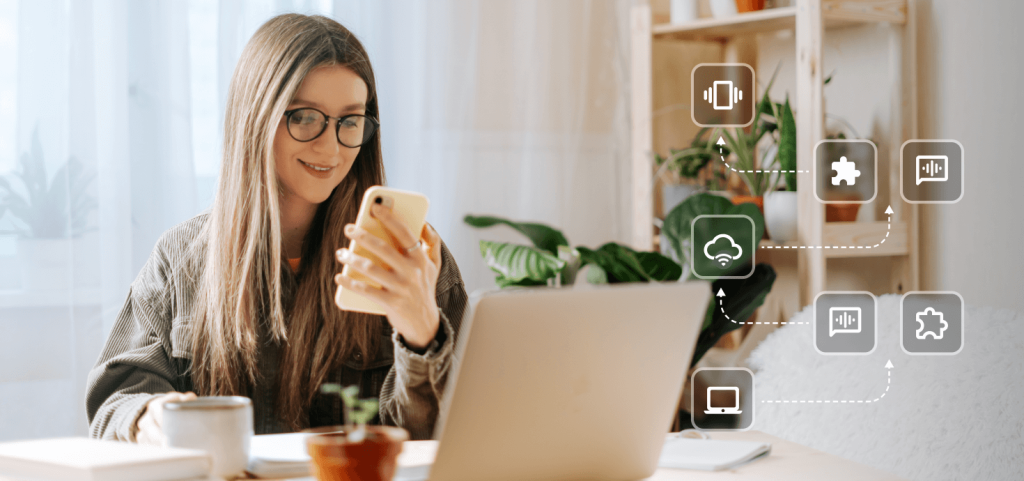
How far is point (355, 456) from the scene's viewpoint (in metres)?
0.58

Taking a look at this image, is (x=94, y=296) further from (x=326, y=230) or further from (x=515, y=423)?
(x=515, y=423)

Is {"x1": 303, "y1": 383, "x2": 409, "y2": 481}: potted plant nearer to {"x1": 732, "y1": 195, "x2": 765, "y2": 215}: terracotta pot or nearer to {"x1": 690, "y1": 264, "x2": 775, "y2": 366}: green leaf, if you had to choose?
{"x1": 690, "y1": 264, "x2": 775, "y2": 366}: green leaf

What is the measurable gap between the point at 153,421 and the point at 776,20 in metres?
1.50

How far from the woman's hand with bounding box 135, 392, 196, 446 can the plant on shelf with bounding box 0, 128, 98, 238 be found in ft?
3.19

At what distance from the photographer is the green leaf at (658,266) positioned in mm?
1662

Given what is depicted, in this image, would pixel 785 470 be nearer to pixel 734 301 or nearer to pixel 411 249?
pixel 411 249

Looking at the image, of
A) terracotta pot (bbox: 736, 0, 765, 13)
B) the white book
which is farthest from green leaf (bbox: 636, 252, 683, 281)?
the white book

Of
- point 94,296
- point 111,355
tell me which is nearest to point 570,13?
point 94,296

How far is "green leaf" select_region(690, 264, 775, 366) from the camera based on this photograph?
1.65 m

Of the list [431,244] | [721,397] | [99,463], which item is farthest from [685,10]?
[99,463]

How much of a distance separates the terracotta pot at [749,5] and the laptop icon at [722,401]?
0.84m

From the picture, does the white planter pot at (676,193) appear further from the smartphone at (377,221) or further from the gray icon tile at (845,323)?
the smartphone at (377,221)

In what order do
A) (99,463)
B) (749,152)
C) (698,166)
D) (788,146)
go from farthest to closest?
(698,166) → (749,152) → (788,146) → (99,463)

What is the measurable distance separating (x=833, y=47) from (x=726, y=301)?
0.63 meters
